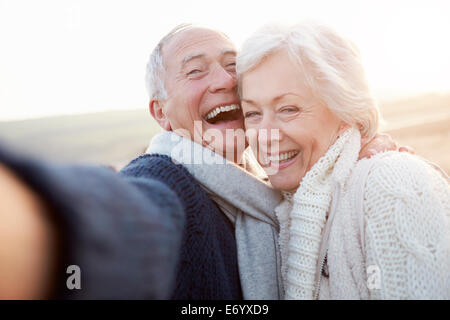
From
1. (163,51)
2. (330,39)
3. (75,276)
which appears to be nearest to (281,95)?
(330,39)

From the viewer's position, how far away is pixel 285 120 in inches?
80.3

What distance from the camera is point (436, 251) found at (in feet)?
4.81

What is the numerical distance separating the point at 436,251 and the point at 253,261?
2.67 feet

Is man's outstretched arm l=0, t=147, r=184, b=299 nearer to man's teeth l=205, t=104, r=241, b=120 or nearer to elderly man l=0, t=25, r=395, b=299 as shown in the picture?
elderly man l=0, t=25, r=395, b=299

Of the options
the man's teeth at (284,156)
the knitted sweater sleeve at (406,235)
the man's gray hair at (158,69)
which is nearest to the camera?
the knitted sweater sleeve at (406,235)

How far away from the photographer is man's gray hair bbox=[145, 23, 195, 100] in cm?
253

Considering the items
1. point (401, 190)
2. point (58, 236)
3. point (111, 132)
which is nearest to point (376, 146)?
point (401, 190)

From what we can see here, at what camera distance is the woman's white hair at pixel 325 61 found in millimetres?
1940

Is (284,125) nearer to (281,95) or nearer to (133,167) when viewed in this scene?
(281,95)

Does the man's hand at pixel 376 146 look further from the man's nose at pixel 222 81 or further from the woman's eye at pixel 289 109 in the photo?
the man's nose at pixel 222 81

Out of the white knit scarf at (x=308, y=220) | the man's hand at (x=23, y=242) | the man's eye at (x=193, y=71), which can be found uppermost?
the man's eye at (x=193, y=71)

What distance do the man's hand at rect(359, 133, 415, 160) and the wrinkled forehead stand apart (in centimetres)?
111

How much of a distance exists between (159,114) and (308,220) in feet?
4.53

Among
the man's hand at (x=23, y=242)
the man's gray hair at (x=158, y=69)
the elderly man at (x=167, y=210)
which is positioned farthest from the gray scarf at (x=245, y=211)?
the man's hand at (x=23, y=242)
